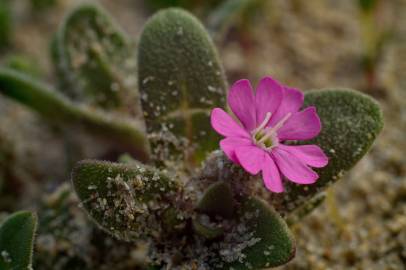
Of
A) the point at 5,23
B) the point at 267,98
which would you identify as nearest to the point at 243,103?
the point at 267,98

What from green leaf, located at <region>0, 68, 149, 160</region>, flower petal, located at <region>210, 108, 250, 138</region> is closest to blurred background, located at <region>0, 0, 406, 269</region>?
green leaf, located at <region>0, 68, 149, 160</region>

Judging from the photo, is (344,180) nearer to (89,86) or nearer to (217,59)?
(217,59)

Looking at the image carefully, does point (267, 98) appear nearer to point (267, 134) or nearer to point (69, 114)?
point (267, 134)

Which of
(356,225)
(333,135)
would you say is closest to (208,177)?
(333,135)

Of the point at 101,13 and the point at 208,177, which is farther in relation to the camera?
the point at 101,13

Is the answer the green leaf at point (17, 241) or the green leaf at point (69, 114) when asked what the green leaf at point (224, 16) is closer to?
the green leaf at point (69, 114)
